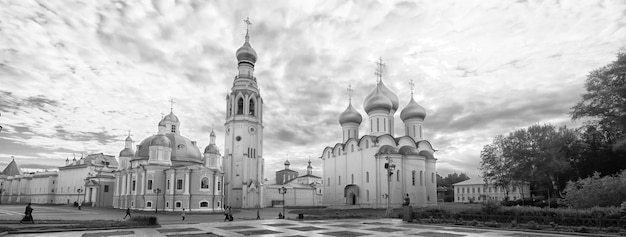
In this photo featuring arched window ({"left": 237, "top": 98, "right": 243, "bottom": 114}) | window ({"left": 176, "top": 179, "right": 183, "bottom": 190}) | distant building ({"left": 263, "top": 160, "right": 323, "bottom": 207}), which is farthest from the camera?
distant building ({"left": 263, "top": 160, "right": 323, "bottom": 207})

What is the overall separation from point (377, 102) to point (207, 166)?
23.4 meters

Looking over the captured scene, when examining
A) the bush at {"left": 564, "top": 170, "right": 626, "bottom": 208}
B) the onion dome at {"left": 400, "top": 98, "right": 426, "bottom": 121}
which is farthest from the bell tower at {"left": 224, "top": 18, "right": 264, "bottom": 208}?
the bush at {"left": 564, "top": 170, "right": 626, "bottom": 208}

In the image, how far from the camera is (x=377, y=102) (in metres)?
51.5

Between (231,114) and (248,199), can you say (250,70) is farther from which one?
(248,199)

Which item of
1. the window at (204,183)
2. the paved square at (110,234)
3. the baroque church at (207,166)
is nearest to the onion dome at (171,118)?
the baroque church at (207,166)

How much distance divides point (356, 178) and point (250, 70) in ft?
72.3

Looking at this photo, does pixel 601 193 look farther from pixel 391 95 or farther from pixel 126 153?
pixel 126 153

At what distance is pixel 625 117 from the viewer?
1219 inches

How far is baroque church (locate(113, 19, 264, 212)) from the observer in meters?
46.6

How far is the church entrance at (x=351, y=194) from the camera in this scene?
162ft

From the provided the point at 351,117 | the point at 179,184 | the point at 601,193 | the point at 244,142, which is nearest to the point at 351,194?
the point at 351,117

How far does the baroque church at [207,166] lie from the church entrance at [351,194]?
12327 millimetres

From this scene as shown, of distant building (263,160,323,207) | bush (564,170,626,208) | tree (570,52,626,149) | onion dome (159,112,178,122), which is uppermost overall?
onion dome (159,112,178,122)

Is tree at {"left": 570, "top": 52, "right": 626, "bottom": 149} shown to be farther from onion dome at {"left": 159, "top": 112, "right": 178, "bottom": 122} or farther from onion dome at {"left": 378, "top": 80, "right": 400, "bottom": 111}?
onion dome at {"left": 159, "top": 112, "right": 178, "bottom": 122}
